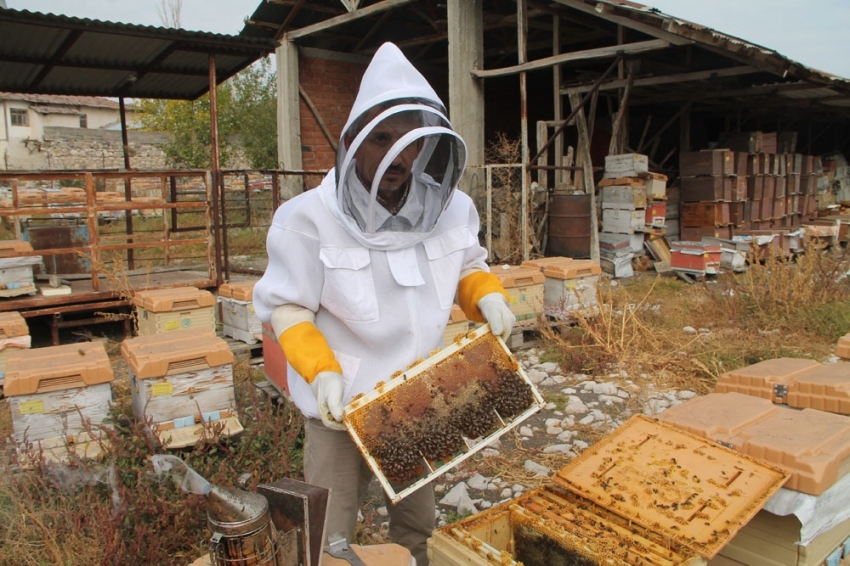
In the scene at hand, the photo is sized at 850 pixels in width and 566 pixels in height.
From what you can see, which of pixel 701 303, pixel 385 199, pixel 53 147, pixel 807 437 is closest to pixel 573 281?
pixel 701 303

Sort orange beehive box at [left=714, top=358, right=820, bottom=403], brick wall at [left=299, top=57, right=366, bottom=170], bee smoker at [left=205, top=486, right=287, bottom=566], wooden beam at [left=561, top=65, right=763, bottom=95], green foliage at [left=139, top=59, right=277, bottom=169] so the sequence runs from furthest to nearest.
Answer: green foliage at [left=139, top=59, right=277, bottom=169] < brick wall at [left=299, top=57, right=366, bottom=170] < wooden beam at [left=561, top=65, right=763, bottom=95] < orange beehive box at [left=714, top=358, right=820, bottom=403] < bee smoker at [left=205, top=486, right=287, bottom=566]

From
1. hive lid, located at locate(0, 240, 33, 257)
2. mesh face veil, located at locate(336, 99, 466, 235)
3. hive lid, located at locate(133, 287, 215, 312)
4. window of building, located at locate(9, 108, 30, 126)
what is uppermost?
window of building, located at locate(9, 108, 30, 126)

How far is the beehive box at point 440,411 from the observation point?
1.71 metres

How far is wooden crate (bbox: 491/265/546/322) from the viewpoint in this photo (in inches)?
214

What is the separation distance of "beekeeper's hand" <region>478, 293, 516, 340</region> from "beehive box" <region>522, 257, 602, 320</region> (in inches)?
145

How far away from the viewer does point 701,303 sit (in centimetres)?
680

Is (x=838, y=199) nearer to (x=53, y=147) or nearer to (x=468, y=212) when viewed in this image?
(x=468, y=212)

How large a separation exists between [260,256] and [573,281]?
22.0 feet

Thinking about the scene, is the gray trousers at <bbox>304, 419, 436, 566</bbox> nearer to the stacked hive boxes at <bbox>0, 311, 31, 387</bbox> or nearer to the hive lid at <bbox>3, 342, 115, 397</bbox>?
the hive lid at <bbox>3, 342, 115, 397</bbox>

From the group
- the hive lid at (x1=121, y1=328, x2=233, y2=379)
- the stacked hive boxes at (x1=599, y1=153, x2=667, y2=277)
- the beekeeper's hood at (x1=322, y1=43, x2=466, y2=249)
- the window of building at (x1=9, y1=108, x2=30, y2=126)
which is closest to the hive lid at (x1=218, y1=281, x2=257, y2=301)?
the hive lid at (x1=121, y1=328, x2=233, y2=379)

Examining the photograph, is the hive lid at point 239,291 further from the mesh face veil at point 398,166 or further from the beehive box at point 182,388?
the mesh face veil at point 398,166

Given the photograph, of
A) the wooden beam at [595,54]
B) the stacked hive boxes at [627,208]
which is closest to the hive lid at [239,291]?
the wooden beam at [595,54]

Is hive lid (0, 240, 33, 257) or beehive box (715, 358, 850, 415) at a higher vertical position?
hive lid (0, 240, 33, 257)

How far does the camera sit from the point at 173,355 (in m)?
3.26
